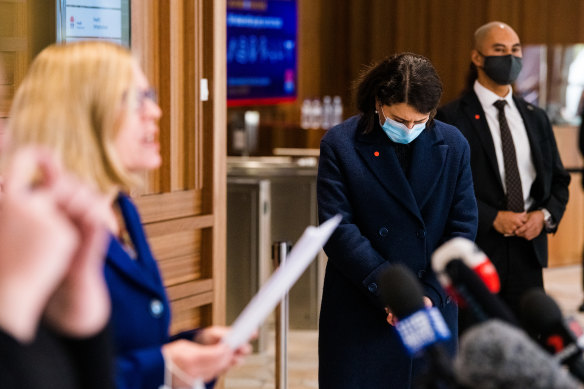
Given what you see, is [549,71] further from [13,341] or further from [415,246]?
[13,341]

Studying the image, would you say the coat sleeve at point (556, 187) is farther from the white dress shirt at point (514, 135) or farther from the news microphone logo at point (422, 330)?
the news microphone logo at point (422, 330)

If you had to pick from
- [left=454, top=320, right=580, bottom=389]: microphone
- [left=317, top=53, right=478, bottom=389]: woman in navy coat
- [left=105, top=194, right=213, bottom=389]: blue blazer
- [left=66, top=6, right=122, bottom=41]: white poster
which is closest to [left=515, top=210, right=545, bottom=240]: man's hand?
[left=317, top=53, right=478, bottom=389]: woman in navy coat

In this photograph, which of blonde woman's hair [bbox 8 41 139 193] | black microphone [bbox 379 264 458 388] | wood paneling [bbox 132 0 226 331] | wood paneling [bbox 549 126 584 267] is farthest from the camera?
wood paneling [bbox 549 126 584 267]

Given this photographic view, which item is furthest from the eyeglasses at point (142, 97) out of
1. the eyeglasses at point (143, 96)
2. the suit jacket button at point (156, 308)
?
the suit jacket button at point (156, 308)

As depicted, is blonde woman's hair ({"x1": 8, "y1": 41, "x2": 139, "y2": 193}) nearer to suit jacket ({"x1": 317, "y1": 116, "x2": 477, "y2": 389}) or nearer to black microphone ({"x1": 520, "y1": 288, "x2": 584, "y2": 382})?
black microphone ({"x1": 520, "y1": 288, "x2": 584, "y2": 382})

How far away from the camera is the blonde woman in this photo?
1429 mm

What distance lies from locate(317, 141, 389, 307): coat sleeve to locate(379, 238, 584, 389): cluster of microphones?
48.7 inches

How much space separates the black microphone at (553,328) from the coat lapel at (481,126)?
245 cm

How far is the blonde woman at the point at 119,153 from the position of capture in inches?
56.2

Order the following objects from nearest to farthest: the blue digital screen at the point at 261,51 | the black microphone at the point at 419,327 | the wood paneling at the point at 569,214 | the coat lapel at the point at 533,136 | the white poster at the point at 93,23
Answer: the black microphone at the point at 419,327 < the white poster at the point at 93,23 < the coat lapel at the point at 533,136 < the wood paneling at the point at 569,214 < the blue digital screen at the point at 261,51

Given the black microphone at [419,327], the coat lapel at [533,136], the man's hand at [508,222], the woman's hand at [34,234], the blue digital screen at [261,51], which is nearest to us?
the woman's hand at [34,234]

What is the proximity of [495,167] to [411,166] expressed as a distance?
1.09 meters

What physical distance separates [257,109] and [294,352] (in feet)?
15.4

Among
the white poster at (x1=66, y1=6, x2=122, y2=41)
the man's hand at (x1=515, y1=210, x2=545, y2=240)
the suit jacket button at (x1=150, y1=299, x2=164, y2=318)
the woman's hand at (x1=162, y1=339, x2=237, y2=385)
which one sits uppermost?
the white poster at (x1=66, y1=6, x2=122, y2=41)
